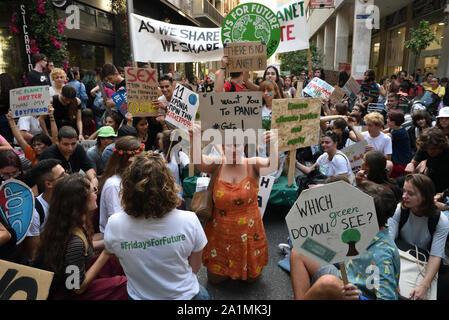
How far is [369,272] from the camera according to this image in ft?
7.04

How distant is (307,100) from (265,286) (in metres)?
2.00

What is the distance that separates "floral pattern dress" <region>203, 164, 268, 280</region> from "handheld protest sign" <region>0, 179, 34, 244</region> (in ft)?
5.01

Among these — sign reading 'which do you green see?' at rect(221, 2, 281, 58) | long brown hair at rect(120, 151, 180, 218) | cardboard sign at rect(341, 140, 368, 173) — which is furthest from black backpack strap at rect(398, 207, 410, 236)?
sign reading 'which do you green see?' at rect(221, 2, 281, 58)

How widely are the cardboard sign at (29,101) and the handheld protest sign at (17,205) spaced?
2685 mm

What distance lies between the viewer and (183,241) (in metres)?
1.90

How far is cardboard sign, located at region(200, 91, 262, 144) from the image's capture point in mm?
3109

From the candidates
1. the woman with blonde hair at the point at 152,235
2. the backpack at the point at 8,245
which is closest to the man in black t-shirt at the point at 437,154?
the woman with blonde hair at the point at 152,235

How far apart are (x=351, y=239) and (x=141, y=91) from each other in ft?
12.4

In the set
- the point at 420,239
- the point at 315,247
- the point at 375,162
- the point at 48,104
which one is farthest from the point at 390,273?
the point at 48,104

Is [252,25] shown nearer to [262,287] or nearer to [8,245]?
[262,287]

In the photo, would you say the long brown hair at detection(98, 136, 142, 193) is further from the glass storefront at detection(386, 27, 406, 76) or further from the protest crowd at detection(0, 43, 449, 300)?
the glass storefront at detection(386, 27, 406, 76)

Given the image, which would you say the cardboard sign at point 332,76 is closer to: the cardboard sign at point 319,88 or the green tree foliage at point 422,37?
the green tree foliage at point 422,37

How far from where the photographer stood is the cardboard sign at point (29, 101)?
443 centimetres

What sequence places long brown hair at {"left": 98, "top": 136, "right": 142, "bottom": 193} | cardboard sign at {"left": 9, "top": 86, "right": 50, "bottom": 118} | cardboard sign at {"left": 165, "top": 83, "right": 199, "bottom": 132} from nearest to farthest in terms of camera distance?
long brown hair at {"left": 98, "top": 136, "right": 142, "bottom": 193}, cardboard sign at {"left": 165, "top": 83, "right": 199, "bottom": 132}, cardboard sign at {"left": 9, "top": 86, "right": 50, "bottom": 118}
